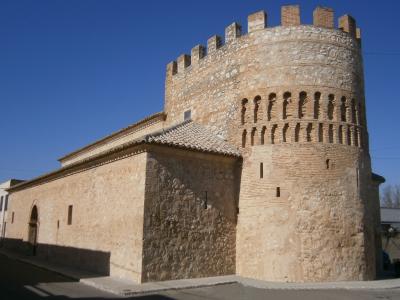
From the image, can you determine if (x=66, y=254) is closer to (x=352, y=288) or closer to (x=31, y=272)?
(x=31, y=272)

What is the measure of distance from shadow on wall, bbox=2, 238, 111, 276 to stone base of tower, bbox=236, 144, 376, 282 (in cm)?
442

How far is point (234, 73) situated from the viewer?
14.1 meters

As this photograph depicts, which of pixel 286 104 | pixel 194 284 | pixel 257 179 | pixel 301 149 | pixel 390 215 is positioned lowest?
pixel 194 284

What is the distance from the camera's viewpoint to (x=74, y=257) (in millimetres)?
14641

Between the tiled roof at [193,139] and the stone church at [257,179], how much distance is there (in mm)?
57

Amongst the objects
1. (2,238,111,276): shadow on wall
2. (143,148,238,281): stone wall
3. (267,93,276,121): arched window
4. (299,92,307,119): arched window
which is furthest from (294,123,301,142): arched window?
(2,238,111,276): shadow on wall

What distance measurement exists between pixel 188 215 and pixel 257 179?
2560 mm

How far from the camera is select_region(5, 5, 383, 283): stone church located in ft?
38.0

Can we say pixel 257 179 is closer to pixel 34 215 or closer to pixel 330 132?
pixel 330 132

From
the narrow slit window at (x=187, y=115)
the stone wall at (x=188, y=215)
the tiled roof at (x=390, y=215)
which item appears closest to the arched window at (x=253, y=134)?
the stone wall at (x=188, y=215)

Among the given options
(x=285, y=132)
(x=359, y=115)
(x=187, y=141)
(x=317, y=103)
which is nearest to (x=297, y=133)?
(x=285, y=132)

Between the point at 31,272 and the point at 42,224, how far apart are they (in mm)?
5005

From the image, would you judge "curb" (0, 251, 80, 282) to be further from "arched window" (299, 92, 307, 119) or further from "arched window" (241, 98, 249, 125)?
"arched window" (299, 92, 307, 119)

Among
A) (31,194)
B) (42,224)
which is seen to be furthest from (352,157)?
(31,194)
